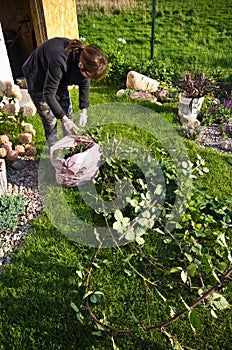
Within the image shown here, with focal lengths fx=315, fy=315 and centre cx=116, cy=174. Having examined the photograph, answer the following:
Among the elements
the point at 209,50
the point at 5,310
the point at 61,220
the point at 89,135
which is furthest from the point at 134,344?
the point at 209,50

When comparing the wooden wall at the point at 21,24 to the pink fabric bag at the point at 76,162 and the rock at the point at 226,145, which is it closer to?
the pink fabric bag at the point at 76,162

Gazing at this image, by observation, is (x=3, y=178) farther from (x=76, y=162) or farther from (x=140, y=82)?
(x=140, y=82)

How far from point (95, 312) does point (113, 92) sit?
4034mm

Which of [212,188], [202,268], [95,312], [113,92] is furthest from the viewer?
[113,92]

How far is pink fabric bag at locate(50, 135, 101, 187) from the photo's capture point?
2922mm

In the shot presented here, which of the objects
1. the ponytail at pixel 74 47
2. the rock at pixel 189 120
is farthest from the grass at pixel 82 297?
the rock at pixel 189 120

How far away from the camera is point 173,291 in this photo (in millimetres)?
2348

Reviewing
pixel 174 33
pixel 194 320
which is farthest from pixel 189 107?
pixel 174 33

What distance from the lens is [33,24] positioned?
505 centimetres

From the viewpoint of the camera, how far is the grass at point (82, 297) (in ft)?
6.77

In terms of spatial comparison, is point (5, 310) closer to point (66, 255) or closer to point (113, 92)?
point (66, 255)

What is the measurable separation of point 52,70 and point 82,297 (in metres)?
1.81

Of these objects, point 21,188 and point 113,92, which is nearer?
point 21,188

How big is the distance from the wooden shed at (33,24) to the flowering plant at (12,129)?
6.43 feet
